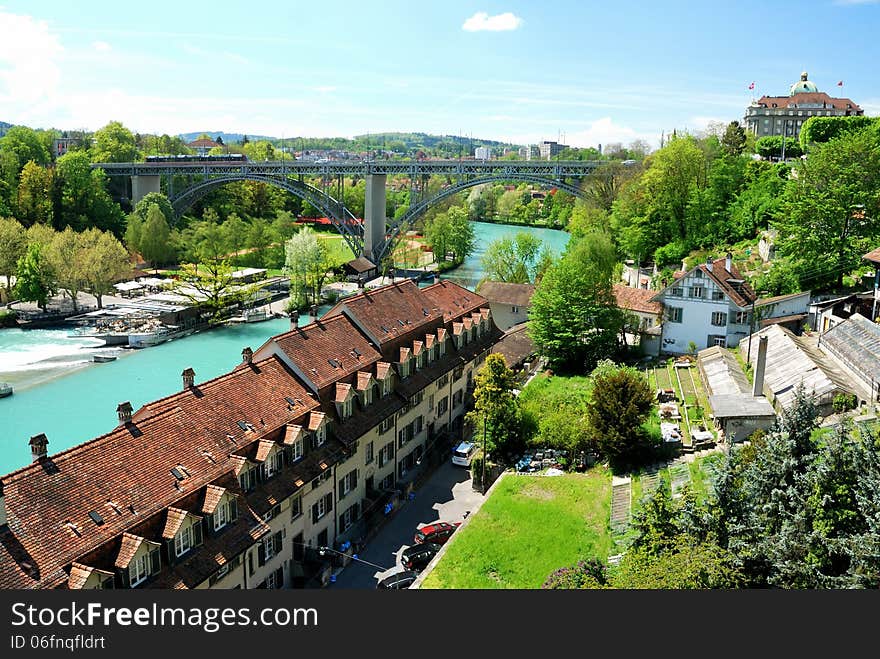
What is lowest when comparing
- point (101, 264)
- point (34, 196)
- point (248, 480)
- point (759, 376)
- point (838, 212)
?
point (248, 480)

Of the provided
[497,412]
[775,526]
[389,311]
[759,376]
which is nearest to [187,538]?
[775,526]

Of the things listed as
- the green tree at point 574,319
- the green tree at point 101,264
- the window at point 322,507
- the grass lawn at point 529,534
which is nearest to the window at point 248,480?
the window at point 322,507

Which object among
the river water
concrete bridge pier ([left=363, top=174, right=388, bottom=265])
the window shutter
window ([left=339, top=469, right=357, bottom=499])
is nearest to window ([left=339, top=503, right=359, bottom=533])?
window ([left=339, top=469, right=357, bottom=499])

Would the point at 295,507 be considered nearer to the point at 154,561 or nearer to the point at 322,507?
the point at 322,507

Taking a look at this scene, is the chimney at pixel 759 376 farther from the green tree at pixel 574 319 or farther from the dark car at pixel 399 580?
the dark car at pixel 399 580

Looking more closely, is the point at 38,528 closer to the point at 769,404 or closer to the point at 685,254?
the point at 769,404

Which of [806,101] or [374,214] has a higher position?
[806,101]

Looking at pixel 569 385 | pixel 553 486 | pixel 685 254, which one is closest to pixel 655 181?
pixel 685 254
